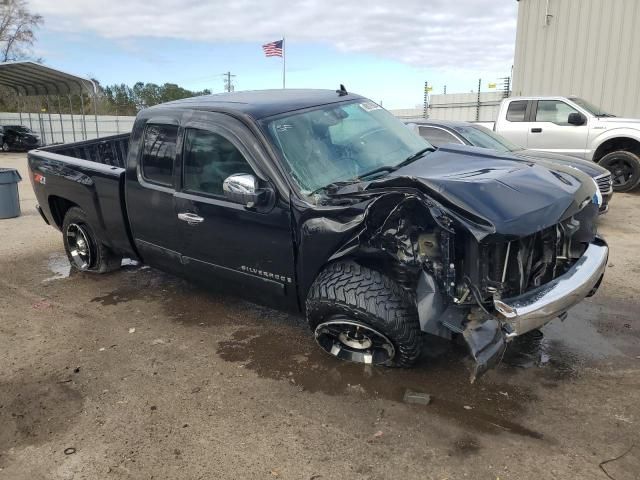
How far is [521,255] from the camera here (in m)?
3.13

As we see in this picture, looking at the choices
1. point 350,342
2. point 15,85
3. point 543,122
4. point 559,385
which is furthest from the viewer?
point 15,85

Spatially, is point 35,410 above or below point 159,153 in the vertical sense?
below

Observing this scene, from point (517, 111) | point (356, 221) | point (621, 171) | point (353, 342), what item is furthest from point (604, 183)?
point (356, 221)

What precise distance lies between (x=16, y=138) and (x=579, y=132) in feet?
78.8

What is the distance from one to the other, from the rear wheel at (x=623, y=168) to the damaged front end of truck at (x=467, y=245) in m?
8.01

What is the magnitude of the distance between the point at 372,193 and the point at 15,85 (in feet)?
76.7

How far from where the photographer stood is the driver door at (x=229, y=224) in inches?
143

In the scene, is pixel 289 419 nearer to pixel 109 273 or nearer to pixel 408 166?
pixel 408 166

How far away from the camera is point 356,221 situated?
319 cm

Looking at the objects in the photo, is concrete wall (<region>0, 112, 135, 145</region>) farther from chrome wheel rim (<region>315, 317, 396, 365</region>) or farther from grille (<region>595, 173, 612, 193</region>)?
chrome wheel rim (<region>315, 317, 396, 365</region>)

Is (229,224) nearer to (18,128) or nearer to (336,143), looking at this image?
(336,143)

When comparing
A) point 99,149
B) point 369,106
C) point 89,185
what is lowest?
point 89,185

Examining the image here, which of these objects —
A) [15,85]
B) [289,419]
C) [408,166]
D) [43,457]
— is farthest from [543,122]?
[15,85]

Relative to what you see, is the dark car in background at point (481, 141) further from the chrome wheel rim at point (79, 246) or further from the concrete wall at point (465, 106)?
the concrete wall at point (465, 106)
